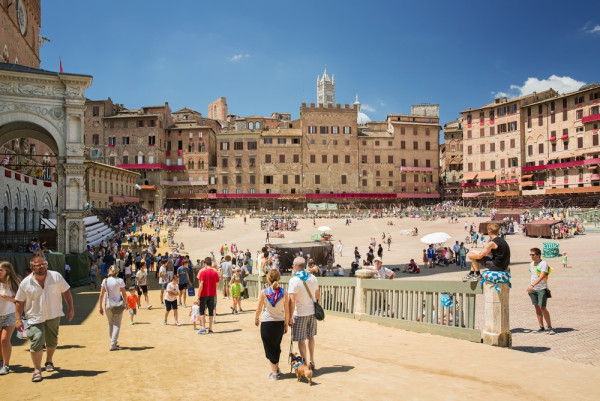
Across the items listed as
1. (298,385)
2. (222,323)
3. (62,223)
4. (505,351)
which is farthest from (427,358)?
(62,223)

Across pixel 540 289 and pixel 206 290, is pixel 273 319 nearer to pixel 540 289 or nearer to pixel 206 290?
pixel 206 290

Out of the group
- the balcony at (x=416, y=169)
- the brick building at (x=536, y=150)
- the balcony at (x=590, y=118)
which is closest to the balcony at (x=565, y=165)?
the brick building at (x=536, y=150)

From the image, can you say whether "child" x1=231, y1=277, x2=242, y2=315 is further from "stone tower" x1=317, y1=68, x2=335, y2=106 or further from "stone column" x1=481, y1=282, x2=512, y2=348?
"stone tower" x1=317, y1=68, x2=335, y2=106

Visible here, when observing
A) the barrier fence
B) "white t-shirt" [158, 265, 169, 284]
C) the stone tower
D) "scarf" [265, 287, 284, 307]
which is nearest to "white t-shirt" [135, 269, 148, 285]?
"white t-shirt" [158, 265, 169, 284]

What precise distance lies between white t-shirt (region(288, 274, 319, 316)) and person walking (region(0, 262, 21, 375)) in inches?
152

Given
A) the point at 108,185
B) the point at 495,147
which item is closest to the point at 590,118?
the point at 495,147

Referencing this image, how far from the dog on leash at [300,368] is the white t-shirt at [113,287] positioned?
3.72m

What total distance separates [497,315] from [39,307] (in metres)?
6.89

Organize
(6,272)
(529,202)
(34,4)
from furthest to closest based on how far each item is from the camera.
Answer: (529,202), (34,4), (6,272)

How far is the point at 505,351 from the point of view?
23.1 feet

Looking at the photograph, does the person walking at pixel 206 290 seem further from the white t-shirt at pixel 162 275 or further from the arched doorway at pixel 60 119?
the arched doorway at pixel 60 119

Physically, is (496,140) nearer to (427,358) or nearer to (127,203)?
(127,203)

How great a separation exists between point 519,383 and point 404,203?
7087 centimetres

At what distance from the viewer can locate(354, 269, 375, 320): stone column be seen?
1008cm
